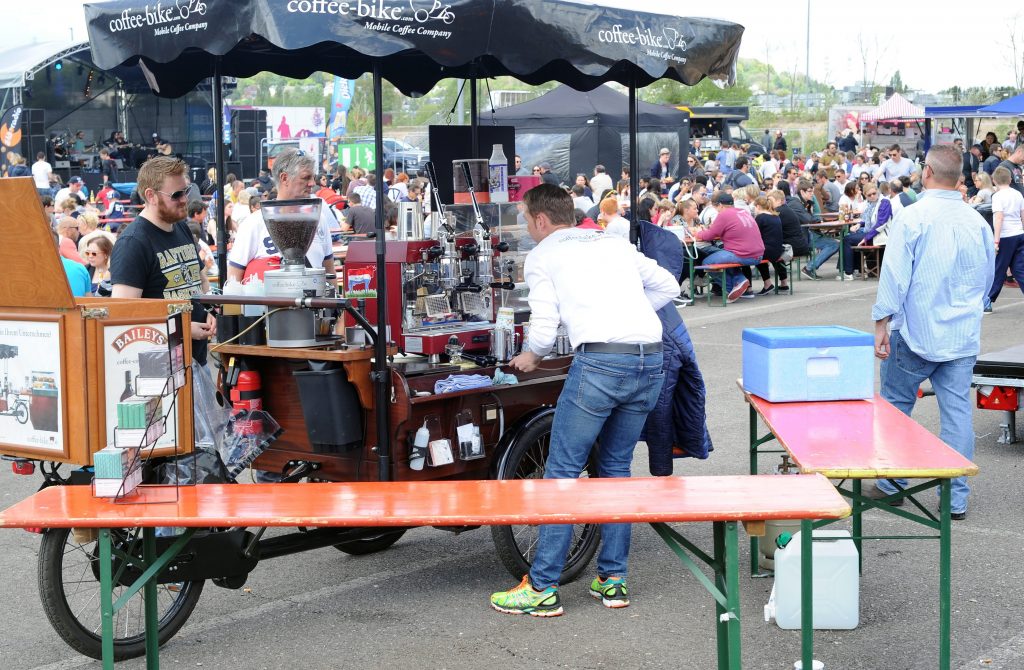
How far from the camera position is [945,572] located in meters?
4.18

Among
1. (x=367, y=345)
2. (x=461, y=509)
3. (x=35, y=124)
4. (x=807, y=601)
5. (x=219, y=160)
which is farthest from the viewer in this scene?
(x=35, y=124)

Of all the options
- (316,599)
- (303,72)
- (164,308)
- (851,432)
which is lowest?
(316,599)

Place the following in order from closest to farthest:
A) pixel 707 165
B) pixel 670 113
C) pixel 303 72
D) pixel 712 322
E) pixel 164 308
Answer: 1. pixel 164 308
2. pixel 303 72
3. pixel 712 322
4. pixel 670 113
5. pixel 707 165

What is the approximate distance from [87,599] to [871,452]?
123 inches

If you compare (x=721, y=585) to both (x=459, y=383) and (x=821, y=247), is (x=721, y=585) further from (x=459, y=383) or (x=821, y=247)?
(x=821, y=247)

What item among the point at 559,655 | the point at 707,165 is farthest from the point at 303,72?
the point at 707,165

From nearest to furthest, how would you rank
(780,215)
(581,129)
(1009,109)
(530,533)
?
(530,533), (780,215), (1009,109), (581,129)

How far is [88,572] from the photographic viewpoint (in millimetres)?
4684

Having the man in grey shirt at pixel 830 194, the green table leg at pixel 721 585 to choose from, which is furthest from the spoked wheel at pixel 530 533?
the man in grey shirt at pixel 830 194

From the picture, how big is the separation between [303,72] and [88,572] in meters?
3.63

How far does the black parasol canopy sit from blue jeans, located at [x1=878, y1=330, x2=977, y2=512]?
1.83 meters

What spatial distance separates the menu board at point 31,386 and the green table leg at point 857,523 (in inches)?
117

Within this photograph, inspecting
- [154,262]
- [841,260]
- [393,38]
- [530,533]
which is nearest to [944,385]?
[530,533]

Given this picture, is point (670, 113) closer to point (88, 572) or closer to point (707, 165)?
point (707, 165)
